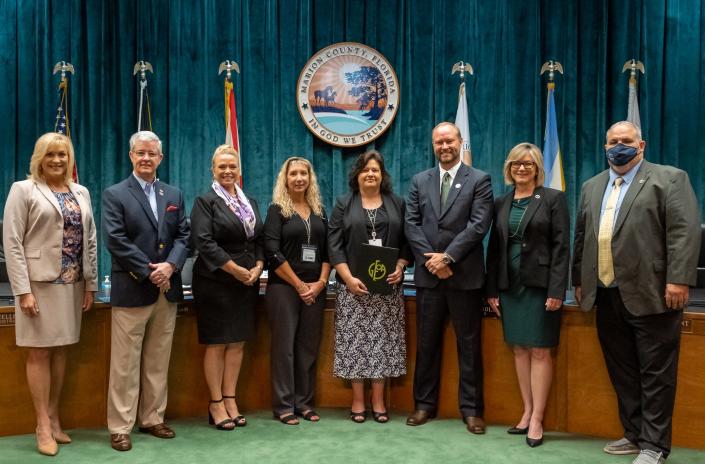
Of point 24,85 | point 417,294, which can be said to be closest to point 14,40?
point 24,85

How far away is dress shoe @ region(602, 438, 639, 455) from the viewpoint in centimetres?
287

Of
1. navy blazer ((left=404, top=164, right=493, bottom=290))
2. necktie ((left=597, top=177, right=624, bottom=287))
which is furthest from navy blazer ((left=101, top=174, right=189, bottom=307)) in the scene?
necktie ((left=597, top=177, right=624, bottom=287))

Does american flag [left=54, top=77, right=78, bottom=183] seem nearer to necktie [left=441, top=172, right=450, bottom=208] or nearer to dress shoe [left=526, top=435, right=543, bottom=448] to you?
necktie [left=441, top=172, right=450, bottom=208]

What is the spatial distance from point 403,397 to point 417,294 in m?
0.67

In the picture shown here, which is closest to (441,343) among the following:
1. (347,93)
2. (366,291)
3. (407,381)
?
(407,381)

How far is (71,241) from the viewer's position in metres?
2.88

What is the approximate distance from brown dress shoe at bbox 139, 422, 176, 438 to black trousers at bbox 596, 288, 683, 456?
84.2 inches

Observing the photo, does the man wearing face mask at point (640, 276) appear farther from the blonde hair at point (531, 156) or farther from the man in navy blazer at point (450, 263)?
the man in navy blazer at point (450, 263)

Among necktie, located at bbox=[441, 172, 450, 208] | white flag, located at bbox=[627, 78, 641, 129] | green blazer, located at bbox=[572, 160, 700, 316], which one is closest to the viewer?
green blazer, located at bbox=[572, 160, 700, 316]

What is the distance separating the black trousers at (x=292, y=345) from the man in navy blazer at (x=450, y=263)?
563 millimetres

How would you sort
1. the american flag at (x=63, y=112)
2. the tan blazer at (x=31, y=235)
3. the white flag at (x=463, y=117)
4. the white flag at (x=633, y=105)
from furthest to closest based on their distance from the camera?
the american flag at (x=63, y=112) < the white flag at (x=463, y=117) < the white flag at (x=633, y=105) < the tan blazer at (x=31, y=235)

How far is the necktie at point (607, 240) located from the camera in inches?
110

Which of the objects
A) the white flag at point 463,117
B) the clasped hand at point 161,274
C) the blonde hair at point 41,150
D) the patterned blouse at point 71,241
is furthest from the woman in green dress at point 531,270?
the white flag at point 463,117

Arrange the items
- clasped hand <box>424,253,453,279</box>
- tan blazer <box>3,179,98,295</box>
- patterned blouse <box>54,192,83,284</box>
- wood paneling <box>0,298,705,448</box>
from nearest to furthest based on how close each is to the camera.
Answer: tan blazer <box>3,179,98,295</box>
patterned blouse <box>54,192,83,284</box>
wood paneling <box>0,298,705,448</box>
clasped hand <box>424,253,453,279</box>
